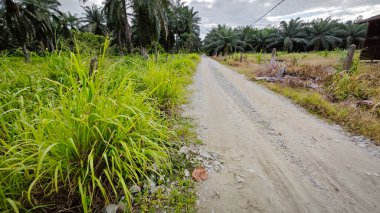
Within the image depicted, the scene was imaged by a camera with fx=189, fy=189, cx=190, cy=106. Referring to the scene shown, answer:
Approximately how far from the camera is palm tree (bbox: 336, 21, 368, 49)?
1303 inches

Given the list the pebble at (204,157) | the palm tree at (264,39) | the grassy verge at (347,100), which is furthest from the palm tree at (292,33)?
the pebble at (204,157)

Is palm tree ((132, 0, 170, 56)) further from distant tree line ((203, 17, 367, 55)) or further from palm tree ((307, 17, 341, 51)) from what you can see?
palm tree ((307, 17, 341, 51))

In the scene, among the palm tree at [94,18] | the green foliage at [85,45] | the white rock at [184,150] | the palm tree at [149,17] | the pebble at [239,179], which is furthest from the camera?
the palm tree at [94,18]

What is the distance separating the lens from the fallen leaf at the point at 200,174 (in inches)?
81.6

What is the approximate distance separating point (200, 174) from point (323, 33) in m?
40.9

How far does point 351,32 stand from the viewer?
33.9 metres

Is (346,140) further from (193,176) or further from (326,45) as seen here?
(326,45)

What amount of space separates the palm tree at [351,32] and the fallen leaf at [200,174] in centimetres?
4228

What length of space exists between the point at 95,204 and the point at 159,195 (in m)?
0.54

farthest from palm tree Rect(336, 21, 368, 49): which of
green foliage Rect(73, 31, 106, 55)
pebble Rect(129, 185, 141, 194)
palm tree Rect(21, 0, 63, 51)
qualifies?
pebble Rect(129, 185, 141, 194)

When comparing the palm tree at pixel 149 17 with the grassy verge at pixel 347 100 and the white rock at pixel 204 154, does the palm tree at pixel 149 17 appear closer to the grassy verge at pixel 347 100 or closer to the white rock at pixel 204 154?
the grassy verge at pixel 347 100

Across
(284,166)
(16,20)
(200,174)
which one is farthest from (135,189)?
(16,20)

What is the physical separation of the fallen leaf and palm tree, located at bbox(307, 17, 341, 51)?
40032 mm

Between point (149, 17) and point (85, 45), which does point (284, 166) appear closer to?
point (85, 45)
